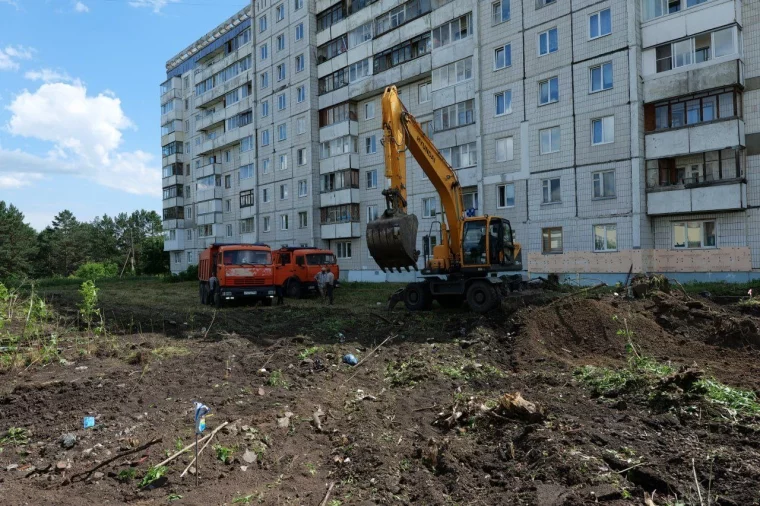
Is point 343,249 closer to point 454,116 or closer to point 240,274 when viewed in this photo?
point 454,116

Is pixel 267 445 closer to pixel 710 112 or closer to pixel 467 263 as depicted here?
pixel 467 263

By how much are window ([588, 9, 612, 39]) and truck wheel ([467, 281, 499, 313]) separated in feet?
52.4

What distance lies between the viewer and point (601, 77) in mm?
25438

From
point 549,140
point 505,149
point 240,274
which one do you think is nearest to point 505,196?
point 505,149

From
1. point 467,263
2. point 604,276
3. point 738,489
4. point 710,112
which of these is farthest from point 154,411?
point 710,112

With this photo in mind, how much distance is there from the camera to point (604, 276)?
25109 millimetres

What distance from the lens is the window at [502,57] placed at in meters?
29.0

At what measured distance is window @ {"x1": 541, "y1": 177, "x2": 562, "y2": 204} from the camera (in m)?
27.1

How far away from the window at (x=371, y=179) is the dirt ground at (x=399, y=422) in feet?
88.8

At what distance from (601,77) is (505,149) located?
5.73 m

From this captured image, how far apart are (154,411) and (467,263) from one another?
1086 centimetres

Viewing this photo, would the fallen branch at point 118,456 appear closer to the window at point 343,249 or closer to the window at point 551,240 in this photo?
the window at point 551,240

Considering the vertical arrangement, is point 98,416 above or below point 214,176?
below

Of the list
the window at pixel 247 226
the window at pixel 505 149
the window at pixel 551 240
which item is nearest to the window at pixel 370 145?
the window at pixel 505 149
